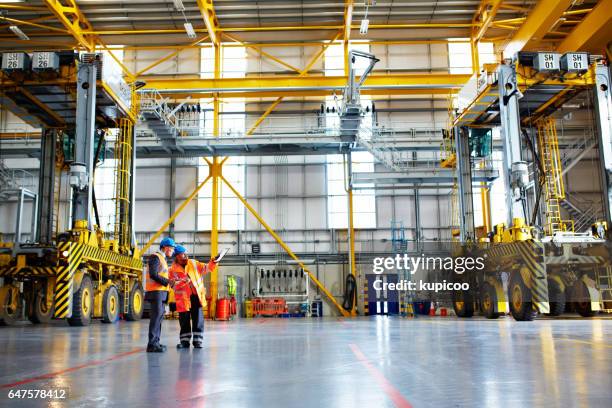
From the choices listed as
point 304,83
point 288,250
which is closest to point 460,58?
point 304,83

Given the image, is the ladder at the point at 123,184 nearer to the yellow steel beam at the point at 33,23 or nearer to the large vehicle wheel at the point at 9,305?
the large vehicle wheel at the point at 9,305

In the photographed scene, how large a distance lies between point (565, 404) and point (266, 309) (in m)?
21.3

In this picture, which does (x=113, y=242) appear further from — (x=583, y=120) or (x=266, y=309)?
(x=583, y=120)

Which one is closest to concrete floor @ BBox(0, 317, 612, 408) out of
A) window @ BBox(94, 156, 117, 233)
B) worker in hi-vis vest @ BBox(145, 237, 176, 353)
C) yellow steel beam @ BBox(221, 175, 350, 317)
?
worker in hi-vis vest @ BBox(145, 237, 176, 353)

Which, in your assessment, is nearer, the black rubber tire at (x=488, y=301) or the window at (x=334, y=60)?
the black rubber tire at (x=488, y=301)

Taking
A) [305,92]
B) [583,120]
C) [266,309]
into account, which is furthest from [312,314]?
[583,120]

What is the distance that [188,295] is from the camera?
7457 millimetres

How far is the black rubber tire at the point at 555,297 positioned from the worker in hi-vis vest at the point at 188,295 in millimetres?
11569

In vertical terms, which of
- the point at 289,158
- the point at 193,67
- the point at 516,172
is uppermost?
the point at 193,67

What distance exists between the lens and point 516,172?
1573 centimetres

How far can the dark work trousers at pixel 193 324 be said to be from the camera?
7.51 metres

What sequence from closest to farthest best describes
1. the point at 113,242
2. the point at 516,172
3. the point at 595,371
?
the point at 595,371 < the point at 516,172 < the point at 113,242

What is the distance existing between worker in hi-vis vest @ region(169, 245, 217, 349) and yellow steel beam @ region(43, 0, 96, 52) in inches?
661

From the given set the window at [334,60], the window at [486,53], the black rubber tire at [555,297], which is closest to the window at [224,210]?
the window at [334,60]
